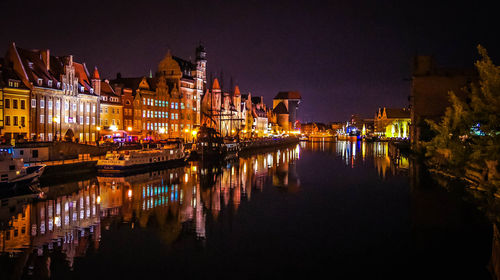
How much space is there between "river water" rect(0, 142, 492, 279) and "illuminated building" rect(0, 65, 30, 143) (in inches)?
637

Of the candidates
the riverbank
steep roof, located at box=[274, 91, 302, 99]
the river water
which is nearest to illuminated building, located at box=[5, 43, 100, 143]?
the riverbank

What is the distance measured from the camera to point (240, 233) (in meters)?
19.4

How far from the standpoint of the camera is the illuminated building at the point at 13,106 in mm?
42812

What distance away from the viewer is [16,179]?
27641mm

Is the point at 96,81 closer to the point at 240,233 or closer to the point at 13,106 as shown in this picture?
the point at 13,106

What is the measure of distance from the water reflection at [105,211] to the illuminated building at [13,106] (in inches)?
598

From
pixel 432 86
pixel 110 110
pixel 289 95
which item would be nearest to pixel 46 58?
pixel 110 110

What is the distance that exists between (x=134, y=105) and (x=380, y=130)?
127 metres

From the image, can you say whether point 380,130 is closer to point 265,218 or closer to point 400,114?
point 400,114

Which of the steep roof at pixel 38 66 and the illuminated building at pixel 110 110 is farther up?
the steep roof at pixel 38 66

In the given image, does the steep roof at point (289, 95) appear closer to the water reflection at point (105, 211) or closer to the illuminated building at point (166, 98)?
the illuminated building at point (166, 98)

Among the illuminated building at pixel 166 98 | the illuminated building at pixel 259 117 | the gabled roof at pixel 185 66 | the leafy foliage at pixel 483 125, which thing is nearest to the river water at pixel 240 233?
the leafy foliage at pixel 483 125

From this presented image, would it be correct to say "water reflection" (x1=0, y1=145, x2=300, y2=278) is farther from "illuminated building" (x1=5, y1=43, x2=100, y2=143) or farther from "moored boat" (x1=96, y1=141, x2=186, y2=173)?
"illuminated building" (x1=5, y1=43, x2=100, y2=143)

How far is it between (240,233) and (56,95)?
128 ft
